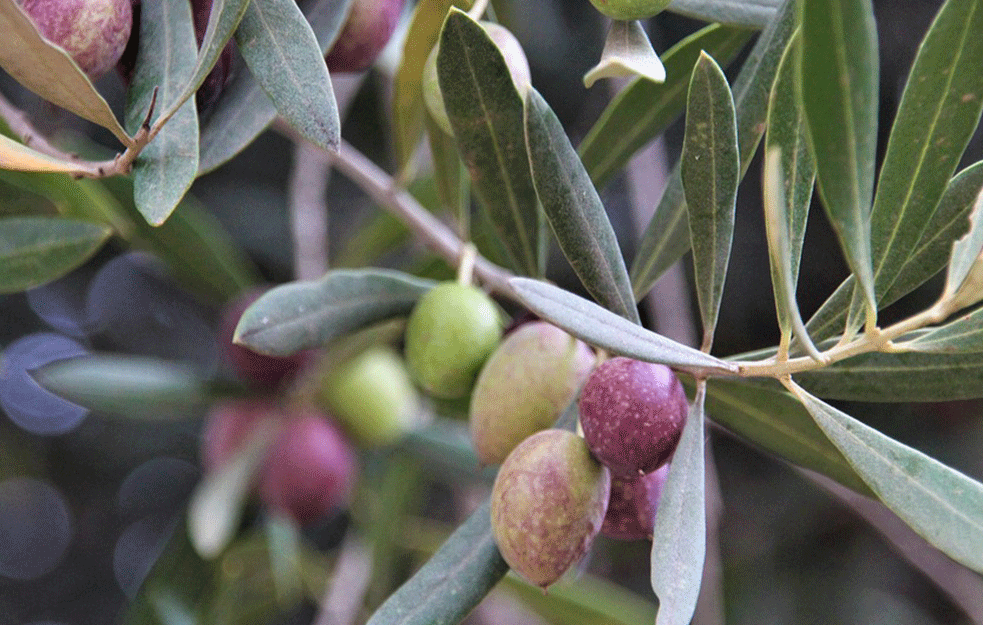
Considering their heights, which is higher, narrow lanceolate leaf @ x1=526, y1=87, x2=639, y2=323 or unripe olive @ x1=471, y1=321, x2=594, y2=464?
narrow lanceolate leaf @ x1=526, y1=87, x2=639, y2=323

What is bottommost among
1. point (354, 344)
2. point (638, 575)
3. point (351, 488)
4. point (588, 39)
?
point (638, 575)

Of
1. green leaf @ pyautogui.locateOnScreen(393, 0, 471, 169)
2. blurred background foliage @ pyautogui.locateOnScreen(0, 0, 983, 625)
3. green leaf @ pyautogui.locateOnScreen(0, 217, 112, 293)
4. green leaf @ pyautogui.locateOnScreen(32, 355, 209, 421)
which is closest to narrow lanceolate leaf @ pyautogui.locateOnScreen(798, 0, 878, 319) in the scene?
green leaf @ pyautogui.locateOnScreen(393, 0, 471, 169)

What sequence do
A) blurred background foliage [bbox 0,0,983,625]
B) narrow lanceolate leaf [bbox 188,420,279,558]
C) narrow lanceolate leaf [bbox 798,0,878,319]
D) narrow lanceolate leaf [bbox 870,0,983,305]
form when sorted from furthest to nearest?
1. blurred background foliage [bbox 0,0,983,625]
2. narrow lanceolate leaf [bbox 188,420,279,558]
3. narrow lanceolate leaf [bbox 870,0,983,305]
4. narrow lanceolate leaf [bbox 798,0,878,319]

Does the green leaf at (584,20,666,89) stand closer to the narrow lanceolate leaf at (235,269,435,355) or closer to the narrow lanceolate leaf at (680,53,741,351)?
the narrow lanceolate leaf at (680,53,741,351)

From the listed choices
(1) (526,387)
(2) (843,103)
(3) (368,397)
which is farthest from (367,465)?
(2) (843,103)

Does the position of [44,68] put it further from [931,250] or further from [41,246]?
[931,250]

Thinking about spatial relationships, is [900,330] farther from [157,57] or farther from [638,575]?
[638,575]

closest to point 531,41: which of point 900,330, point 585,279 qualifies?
point 585,279

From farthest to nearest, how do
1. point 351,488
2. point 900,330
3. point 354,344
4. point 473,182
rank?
point 351,488 → point 354,344 → point 473,182 → point 900,330
